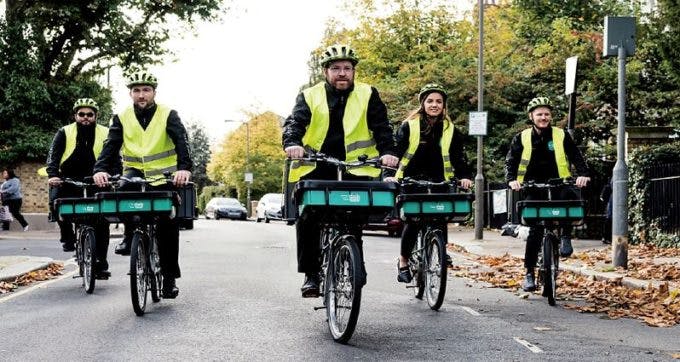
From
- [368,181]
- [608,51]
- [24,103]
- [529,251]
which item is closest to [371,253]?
[608,51]

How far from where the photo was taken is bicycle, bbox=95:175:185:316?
7609mm

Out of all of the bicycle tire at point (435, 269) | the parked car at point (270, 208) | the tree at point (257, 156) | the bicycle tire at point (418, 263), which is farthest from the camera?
the tree at point (257, 156)

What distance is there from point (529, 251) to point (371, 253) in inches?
292

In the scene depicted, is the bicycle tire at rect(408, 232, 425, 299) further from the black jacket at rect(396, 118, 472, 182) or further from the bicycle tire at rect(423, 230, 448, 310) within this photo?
the black jacket at rect(396, 118, 472, 182)

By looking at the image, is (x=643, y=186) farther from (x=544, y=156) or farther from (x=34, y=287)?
(x=34, y=287)

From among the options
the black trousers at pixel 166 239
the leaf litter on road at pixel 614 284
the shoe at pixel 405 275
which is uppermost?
the black trousers at pixel 166 239

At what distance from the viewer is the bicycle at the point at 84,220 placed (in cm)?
927

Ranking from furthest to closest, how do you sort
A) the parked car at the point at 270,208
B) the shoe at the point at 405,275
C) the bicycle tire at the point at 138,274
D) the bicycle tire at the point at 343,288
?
1. the parked car at the point at 270,208
2. the shoe at the point at 405,275
3. the bicycle tire at the point at 138,274
4. the bicycle tire at the point at 343,288

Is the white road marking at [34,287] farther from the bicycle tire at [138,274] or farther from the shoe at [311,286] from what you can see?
the shoe at [311,286]

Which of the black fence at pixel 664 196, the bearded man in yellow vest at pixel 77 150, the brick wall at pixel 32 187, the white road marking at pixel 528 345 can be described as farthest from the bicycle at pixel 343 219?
the brick wall at pixel 32 187

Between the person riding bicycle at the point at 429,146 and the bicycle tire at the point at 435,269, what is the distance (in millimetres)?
635

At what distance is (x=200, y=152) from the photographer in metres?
107

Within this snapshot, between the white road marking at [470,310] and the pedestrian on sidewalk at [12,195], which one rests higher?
the pedestrian on sidewalk at [12,195]

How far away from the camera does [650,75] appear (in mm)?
25531
